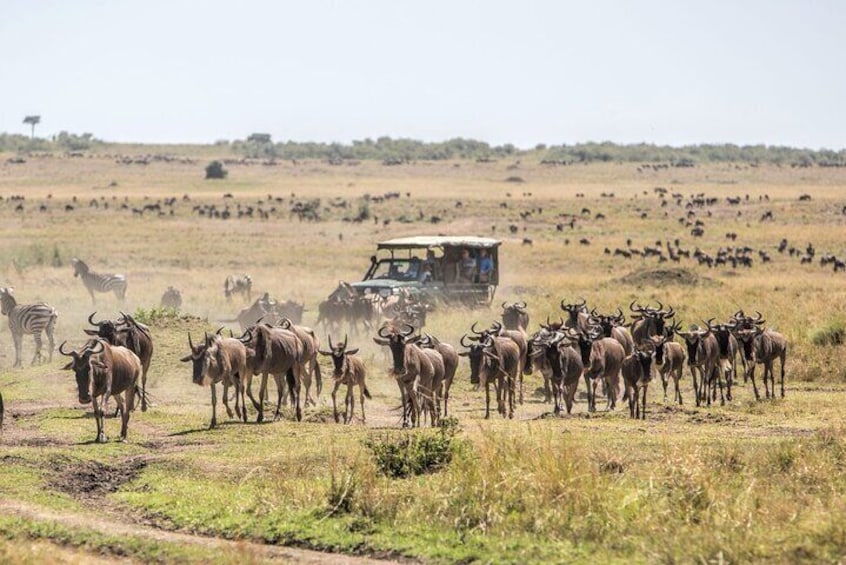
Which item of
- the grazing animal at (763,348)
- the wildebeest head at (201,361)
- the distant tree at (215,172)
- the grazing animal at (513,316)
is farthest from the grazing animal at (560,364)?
the distant tree at (215,172)

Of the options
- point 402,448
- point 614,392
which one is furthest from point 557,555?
point 614,392

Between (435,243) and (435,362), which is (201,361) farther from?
(435,243)

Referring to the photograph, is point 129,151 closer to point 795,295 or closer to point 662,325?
point 795,295

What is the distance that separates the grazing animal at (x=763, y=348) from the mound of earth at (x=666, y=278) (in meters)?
18.2

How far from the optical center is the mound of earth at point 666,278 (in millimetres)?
46500

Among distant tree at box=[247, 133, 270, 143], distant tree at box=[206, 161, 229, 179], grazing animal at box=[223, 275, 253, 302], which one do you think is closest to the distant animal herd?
grazing animal at box=[223, 275, 253, 302]

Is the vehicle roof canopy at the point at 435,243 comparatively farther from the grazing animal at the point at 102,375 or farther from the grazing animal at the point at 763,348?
the grazing animal at the point at 102,375

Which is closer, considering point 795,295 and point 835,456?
point 835,456

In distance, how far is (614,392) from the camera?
25.2 meters

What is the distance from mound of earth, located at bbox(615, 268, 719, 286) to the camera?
46.5 m

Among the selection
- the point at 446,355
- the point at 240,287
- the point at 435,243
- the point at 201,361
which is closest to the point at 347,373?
the point at 446,355

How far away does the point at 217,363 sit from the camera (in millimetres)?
21219

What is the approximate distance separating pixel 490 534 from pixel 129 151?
140642 mm

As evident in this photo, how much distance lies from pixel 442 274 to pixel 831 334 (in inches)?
410
